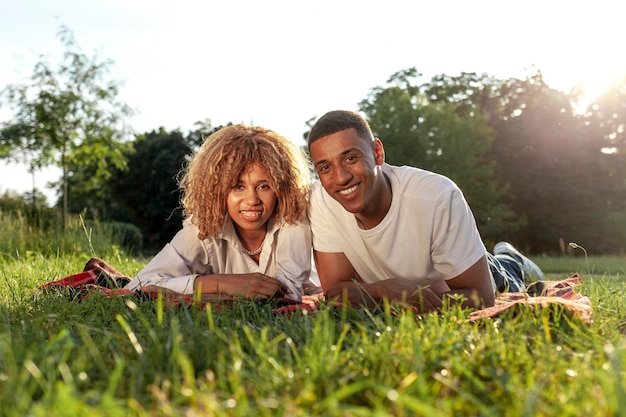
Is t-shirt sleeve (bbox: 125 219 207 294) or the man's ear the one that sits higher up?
the man's ear

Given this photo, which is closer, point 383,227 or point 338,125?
point 338,125

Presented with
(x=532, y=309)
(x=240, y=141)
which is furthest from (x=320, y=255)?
(x=532, y=309)

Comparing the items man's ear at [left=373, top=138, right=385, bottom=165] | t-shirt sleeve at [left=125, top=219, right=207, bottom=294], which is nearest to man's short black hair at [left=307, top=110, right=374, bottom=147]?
Answer: man's ear at [left=373, top=138, right=385, bottom=165]

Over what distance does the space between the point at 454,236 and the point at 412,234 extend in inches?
10.6

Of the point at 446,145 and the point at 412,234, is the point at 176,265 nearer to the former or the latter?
the point at 412,234

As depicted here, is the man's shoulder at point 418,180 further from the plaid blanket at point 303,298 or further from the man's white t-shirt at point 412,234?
the plaid blanket at point 303,298

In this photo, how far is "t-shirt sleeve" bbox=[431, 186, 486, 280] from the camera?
3779 mm

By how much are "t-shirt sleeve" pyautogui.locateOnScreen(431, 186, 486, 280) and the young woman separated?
993 millimetres

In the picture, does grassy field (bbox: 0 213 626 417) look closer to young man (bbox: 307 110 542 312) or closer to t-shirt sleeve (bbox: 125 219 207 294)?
young man (bbox: 307 110 542 312)

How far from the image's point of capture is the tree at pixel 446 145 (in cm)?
2506

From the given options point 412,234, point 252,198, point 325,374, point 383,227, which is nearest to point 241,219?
point 252,198

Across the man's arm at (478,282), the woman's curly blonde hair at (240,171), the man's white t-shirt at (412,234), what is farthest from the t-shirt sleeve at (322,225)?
the man's arm at (478,282)

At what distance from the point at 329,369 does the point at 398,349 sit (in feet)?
1.15

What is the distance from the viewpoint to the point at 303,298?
4613mm
